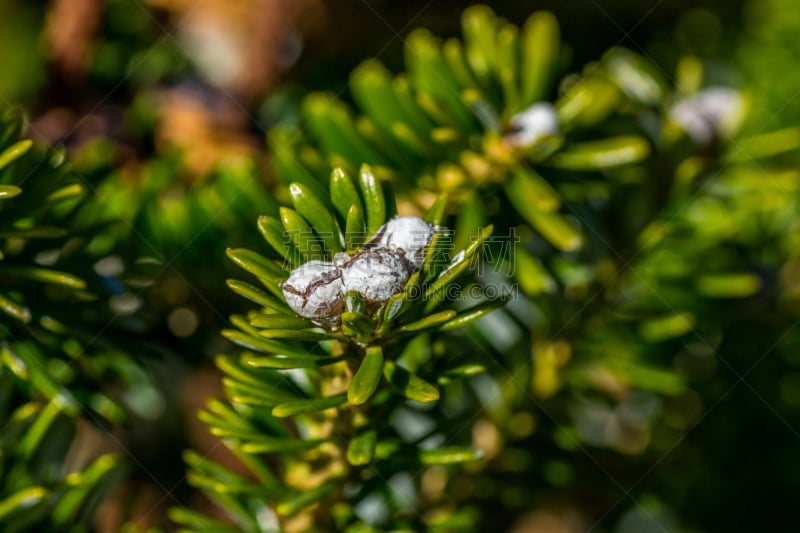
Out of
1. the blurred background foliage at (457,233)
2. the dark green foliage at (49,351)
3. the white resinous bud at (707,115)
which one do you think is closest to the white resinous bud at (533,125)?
the blurred background foliage at (457,233)

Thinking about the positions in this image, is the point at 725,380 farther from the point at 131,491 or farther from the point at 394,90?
the point at 131,491

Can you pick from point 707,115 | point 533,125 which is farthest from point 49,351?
point 707,115

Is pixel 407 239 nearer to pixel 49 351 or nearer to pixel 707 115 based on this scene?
pixel 49 351

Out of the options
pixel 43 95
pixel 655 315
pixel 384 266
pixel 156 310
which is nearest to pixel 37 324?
pixel 156 310

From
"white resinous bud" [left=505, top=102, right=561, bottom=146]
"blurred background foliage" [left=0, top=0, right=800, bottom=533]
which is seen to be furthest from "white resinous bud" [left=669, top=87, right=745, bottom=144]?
"white resinous bud" [left=505, top=102, right=561, bottom=146]

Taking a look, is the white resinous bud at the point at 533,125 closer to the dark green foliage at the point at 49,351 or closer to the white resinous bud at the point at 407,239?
the white resinous bud at the point at 407,239
